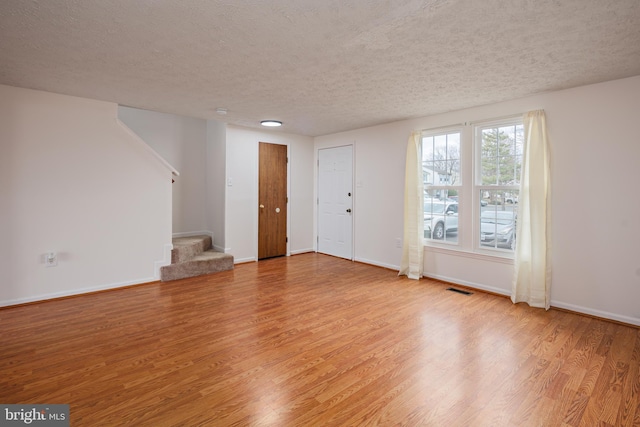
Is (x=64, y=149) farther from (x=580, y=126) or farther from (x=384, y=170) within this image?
(x=580, y=126)

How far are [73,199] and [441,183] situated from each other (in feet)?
15.7

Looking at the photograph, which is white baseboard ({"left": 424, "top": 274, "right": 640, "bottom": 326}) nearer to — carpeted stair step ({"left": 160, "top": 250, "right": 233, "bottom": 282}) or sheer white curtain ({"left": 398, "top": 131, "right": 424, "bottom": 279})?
sheer white curtain ({"left": 398, "top": 131, "right": 424, "bottom": 279})

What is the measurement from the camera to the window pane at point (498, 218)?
390cm

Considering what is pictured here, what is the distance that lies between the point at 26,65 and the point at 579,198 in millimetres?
Answer: 5542

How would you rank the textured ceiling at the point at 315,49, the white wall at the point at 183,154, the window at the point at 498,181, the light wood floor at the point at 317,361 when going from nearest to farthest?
the light wood floor at the point at 317,361, the textured ceiling at the point at 315,49, the window at the point at 498,181, the white wall at the point at 183,154

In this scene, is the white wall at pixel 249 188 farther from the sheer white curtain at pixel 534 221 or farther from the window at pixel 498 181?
the sheer white curtain at pixel 534 221

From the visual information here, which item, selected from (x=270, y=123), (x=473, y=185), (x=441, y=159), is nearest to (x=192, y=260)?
(x=270, y=123)

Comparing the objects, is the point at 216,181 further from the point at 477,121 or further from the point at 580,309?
the point at 580,309

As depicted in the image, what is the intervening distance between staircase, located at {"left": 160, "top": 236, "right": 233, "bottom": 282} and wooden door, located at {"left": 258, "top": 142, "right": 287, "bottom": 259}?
895 mm

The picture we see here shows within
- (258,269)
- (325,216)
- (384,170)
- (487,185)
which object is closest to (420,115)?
(384,170)

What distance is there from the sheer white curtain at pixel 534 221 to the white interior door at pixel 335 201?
2.81 meters

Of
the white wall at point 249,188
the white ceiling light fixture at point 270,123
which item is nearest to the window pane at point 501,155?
the white ceiling light fixture at point 270,123

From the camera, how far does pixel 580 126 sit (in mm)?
3330

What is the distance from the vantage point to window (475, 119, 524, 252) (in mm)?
3857
